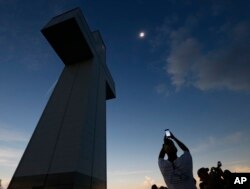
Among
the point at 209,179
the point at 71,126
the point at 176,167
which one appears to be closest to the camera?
the point at 176,167

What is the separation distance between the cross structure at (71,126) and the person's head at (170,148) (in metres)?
4.95

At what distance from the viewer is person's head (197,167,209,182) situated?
18.1 ft

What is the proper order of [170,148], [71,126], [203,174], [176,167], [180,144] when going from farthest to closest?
[71,126]
[203,174]
[180,144]
[170,148]
[176,167]

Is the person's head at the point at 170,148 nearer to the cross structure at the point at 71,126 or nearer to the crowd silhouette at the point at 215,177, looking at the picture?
the crowd silhouette at the point at 215,177

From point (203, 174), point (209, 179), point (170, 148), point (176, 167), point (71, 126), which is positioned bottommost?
point (176, 167)

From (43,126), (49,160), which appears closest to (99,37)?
(43,126)

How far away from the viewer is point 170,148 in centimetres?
289

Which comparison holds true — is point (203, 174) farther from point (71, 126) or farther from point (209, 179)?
point (71, 126)

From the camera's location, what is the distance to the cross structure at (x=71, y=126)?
289 inches

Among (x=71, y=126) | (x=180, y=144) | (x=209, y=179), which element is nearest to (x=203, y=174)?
(x=209, y=179)

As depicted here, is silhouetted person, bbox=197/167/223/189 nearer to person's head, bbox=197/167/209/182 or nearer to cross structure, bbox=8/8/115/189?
person's head, bbox=197/167/209/182

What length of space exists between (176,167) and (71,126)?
6.48 m

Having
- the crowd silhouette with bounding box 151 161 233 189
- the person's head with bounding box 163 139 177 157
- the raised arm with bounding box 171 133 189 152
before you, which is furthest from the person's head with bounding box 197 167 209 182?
the person's head with bounding box 163 139 177 157

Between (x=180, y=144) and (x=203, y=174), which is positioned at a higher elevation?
(x=203, y=174)
